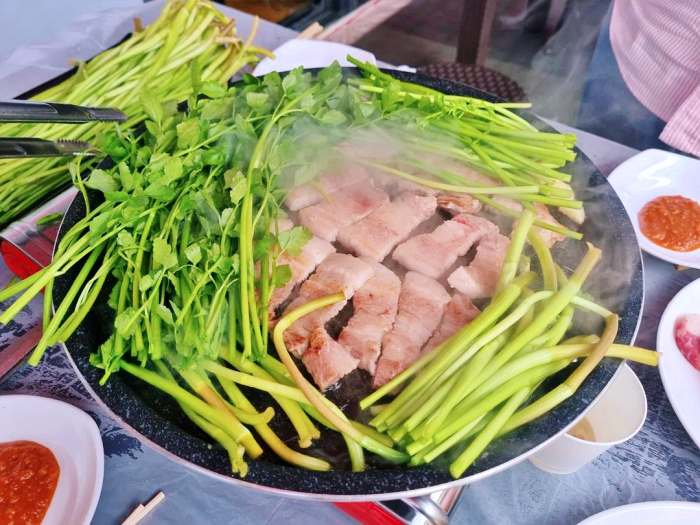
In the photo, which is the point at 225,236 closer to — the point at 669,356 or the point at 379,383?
the point at 379,383

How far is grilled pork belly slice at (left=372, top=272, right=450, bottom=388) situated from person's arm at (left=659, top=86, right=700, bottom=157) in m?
1.85

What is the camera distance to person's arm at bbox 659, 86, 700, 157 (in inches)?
107

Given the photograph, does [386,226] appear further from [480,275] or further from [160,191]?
[160,191]

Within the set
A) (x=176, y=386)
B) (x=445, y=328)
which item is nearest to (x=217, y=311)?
(x=176, y=386)

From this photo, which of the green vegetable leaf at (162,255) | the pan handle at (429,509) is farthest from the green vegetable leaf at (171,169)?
the pan handle at (429,509)

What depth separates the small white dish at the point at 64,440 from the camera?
62.4 inches

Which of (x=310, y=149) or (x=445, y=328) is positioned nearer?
(x=445, y=328)

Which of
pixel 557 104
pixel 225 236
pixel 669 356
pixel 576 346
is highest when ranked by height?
pixel 225 236

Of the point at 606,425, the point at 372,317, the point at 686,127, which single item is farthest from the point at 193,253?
the point at 686,127

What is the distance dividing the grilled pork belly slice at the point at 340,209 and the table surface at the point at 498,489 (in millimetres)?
952

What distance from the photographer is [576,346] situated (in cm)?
150

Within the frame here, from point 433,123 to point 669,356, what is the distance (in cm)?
122

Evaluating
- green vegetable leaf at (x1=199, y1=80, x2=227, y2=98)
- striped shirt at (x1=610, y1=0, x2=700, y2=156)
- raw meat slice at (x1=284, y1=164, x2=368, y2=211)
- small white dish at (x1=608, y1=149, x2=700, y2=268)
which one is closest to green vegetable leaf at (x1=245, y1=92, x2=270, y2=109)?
green vegetable leaf at (x1=199, y1=80, x2=227, y2=98)

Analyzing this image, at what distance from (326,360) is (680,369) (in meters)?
1.26
